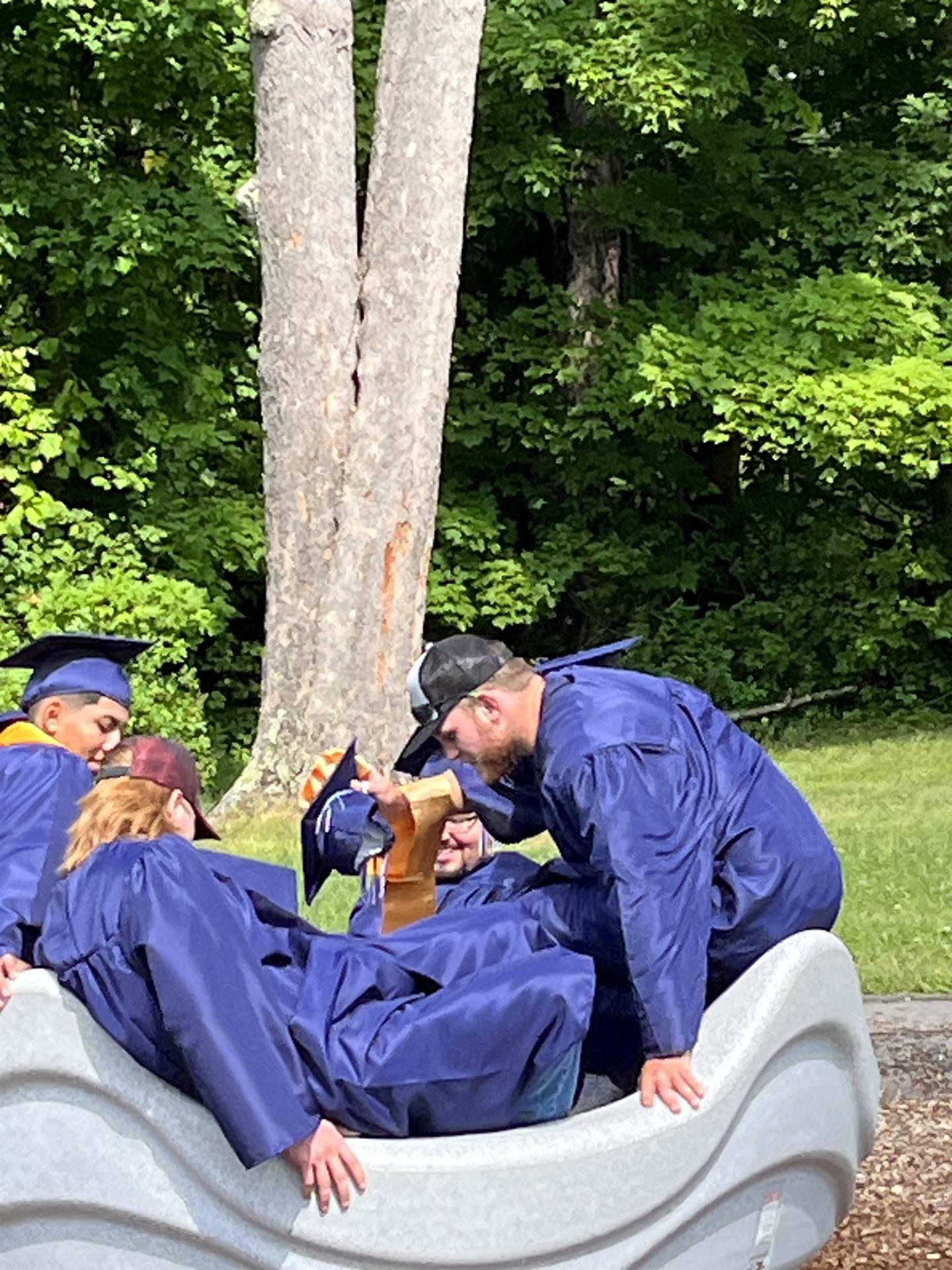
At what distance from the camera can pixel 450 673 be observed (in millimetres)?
3986

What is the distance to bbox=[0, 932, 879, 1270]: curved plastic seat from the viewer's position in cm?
340

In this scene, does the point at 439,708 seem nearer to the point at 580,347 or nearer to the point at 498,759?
the point at 498,759

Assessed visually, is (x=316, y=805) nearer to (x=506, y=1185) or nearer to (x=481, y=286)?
(x=506, y=1185)

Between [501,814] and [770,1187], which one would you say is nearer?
[770,1187]

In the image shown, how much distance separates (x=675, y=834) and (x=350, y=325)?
29.4 ft

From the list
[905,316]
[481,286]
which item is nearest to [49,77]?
[481,286]

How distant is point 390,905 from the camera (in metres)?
4.60

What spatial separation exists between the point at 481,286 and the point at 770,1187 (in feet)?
48.9

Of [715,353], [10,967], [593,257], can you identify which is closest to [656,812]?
[10,967]

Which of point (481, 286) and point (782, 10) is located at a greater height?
point (782, 10)

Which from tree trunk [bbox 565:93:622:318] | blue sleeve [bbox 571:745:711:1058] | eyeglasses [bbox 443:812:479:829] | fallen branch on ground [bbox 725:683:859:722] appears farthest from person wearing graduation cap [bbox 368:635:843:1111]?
tree trunk [bbox 565:93:622:318]

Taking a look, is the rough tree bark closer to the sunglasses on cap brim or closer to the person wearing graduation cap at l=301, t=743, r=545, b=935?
the person wearing graduation cap at l=301, t=743, r=545, b=935

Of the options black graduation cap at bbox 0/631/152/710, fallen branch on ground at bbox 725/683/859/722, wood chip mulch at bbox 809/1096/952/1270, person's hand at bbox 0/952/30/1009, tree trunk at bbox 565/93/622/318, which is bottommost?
fallen branch on ground at bbox 725/683/859/722

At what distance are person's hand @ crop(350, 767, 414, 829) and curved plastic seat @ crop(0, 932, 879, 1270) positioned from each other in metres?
1.10
